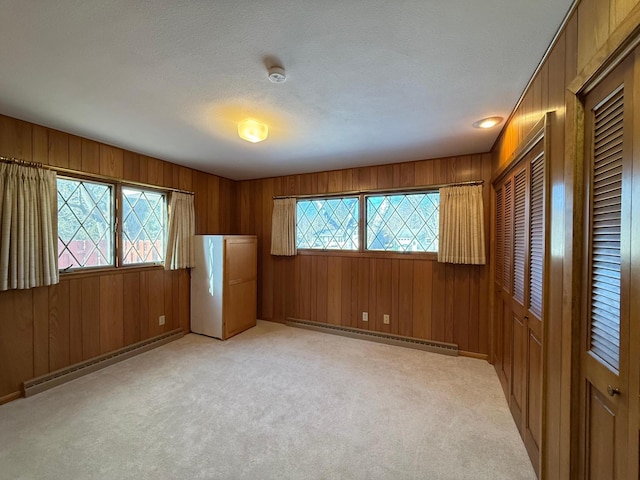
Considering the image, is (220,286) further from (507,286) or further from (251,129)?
(507,286)

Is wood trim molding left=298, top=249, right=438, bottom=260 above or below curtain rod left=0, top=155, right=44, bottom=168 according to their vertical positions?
below

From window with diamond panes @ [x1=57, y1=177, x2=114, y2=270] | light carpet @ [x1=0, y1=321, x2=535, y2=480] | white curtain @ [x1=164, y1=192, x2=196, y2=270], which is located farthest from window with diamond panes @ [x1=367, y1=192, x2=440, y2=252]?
window with diamond panes @ [x1=57, y1=177, x2=114, y2=270]

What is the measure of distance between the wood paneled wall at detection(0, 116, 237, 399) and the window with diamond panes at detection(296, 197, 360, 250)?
1665 mm

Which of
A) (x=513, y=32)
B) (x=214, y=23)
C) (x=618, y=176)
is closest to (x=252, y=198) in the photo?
(x=214, y=23)

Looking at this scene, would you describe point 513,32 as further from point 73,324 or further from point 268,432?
point 73,324

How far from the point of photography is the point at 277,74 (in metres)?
1.53

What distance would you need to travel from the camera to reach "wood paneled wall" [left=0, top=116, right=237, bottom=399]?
2281 millimetres

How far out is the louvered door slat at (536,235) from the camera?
1.57 metres

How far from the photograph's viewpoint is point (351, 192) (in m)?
3.81

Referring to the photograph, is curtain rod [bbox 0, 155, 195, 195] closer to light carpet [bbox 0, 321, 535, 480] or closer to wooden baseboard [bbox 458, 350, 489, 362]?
light carpet [bbox 0, 321, 535, 480]

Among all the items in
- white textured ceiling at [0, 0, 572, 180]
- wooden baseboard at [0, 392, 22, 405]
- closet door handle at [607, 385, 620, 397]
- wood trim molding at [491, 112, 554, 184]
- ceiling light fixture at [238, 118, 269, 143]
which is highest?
white textured ceiling at [0, 0, 572, 180]

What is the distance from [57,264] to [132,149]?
1.42 m

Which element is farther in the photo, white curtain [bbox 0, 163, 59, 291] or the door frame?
white curtain [bbox 0, 163, 59, 291]

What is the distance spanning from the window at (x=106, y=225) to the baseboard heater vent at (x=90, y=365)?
0.97m
